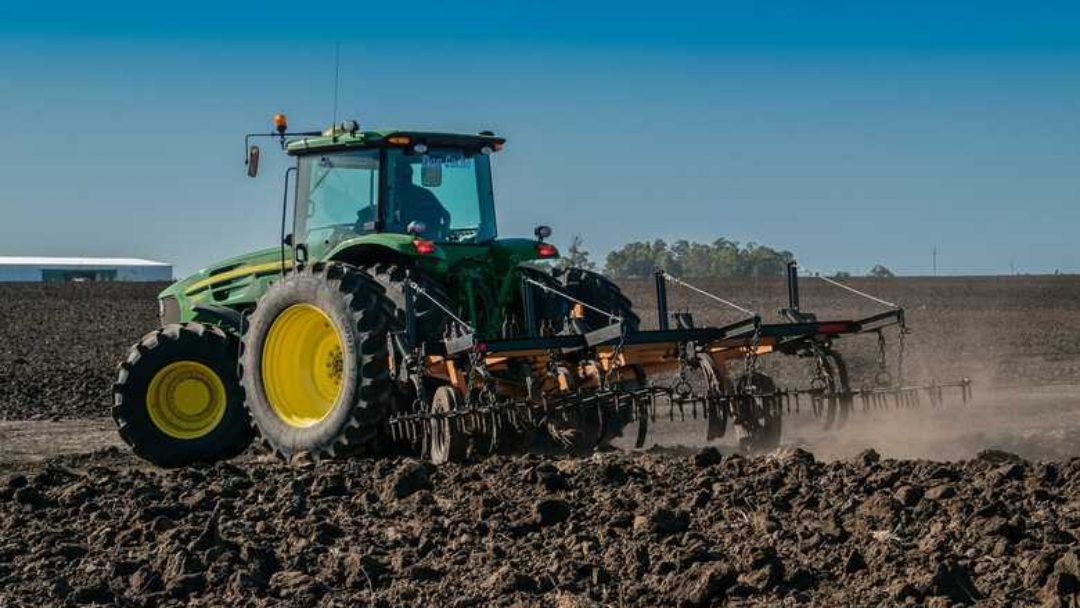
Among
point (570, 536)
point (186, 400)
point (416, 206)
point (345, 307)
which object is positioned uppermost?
point (416, 206)

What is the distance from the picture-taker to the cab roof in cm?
1025

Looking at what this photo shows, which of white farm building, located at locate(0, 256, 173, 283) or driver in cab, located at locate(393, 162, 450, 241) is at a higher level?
white farm building, located at locate(0, 256, 173, 283)

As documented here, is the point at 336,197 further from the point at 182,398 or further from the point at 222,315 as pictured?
the point at 182,398

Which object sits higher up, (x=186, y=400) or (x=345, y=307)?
(x=345, y=307)

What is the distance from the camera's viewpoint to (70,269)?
9662 centimetres

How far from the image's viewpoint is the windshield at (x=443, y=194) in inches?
406

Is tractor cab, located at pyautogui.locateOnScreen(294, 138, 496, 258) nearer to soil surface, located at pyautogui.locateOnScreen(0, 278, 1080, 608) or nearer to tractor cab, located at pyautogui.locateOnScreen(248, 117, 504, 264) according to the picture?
tractor cab, located at pyautogui.locateOnScreen(248, 117, 504, 264)

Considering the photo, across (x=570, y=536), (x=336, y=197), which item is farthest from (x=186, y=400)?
(x=570, y=536)

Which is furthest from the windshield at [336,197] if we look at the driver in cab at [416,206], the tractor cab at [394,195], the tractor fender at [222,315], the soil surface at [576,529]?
the soil surface at [576,529]

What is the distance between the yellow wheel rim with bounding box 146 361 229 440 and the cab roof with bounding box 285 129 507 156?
1796 mm

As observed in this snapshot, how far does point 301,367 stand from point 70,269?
90.7 meters

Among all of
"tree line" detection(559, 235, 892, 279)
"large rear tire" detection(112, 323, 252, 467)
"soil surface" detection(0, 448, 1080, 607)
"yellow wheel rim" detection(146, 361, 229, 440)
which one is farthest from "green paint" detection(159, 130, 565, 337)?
"tree line" detection(559, 235, 892, 279)

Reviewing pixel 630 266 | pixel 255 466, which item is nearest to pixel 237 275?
pixel 255 466

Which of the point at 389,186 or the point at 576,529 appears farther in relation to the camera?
the point at 389,186
